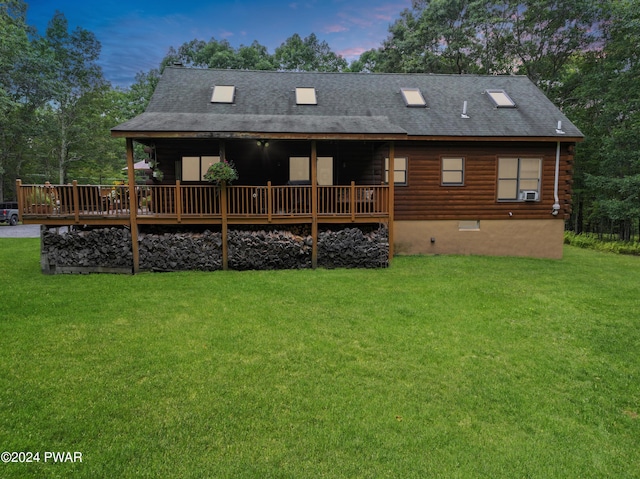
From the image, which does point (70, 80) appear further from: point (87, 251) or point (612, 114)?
point (612, 114)

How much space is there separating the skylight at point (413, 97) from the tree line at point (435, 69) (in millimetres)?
9967

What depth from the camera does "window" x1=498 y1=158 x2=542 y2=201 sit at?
13.6 meters

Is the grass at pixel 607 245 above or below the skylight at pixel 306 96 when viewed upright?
below

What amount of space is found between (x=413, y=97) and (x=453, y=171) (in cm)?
364

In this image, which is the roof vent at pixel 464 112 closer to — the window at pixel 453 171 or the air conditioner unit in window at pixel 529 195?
the window at pixel 453 171

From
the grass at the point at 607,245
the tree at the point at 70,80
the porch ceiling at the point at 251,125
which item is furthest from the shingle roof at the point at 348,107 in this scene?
the tree at the point at 70,80

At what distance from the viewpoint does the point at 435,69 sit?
2669cm

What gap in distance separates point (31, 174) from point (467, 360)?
42003 millimetres

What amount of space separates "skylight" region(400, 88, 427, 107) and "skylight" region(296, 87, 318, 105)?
3.56 m

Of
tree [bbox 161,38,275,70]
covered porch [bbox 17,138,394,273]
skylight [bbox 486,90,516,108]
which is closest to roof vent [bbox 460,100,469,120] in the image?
skylight [bbox 486,90,516,108]

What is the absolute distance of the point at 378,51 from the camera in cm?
3072

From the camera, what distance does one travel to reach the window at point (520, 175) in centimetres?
1360

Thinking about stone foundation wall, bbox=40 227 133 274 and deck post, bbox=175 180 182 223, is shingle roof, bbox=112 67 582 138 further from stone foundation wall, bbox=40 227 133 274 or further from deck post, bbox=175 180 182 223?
stone foundation wall, bbox=40 227 133 274

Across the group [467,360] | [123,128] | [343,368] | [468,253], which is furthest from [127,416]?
[468,253]
